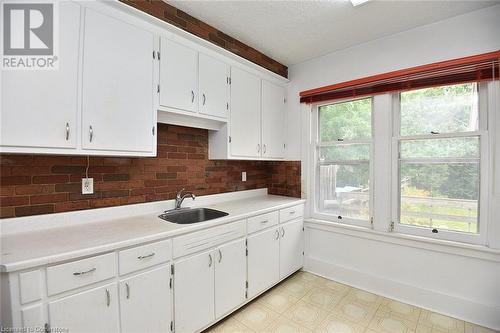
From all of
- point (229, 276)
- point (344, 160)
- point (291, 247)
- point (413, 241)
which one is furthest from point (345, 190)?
point (229, 276)

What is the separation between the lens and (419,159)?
2289mm

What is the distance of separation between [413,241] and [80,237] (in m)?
2.81

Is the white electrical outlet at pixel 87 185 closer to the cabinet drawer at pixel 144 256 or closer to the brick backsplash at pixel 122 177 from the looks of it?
the brick backsplash at pixel 122 177

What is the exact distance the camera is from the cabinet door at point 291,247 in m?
2.61

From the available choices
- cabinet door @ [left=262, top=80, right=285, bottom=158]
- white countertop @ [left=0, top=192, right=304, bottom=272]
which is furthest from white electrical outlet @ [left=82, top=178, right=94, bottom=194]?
cabinet door @ [left=262, top=80, right=285, bottom=158]

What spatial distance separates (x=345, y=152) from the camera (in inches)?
109

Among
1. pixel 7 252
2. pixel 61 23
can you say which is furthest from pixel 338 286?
pixel 61 23

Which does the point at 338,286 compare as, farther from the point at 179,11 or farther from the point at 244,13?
the point at 179,11

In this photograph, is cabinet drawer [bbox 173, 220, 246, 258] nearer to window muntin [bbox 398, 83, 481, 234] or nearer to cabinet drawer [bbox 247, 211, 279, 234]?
cabinet drawer [bbox 247, 211, 279, 234]

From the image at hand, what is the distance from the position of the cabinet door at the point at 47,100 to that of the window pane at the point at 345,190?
2.60m

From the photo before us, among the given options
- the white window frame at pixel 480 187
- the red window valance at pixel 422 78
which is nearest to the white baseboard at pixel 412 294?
the white window frame at pixel 480 187

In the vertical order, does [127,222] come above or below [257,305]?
above

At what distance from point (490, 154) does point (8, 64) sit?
3443 millimetres

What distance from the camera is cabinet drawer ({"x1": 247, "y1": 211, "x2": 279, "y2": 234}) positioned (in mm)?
2188
